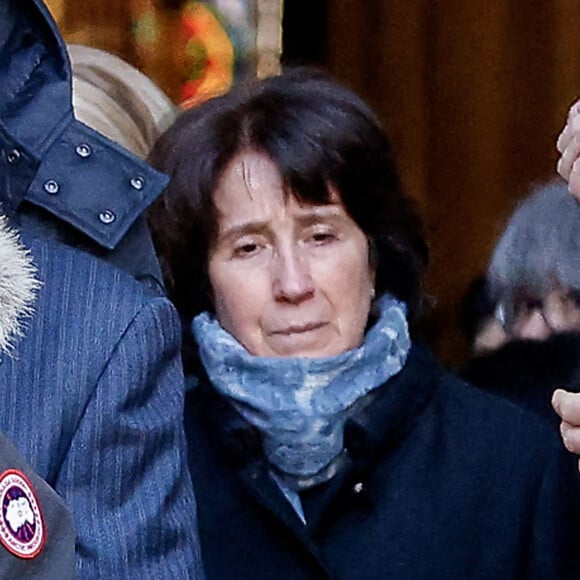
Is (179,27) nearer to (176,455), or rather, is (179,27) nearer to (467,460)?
(467,460)

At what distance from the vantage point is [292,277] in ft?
7.58

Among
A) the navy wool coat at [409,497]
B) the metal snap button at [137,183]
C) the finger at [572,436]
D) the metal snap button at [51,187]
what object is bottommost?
the navy wool coat at [409,497]

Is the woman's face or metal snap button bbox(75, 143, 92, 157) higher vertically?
metal snap button bbox(75, 143, 92, 157)

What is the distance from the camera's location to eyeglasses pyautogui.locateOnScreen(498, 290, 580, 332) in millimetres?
2590

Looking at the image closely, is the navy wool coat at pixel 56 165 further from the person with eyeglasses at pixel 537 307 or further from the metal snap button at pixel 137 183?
the person with eyeglasses at pixel 537 307

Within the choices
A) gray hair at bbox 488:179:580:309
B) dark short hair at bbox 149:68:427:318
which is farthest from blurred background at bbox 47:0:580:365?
dark short hair at bbox 149:68:427:318

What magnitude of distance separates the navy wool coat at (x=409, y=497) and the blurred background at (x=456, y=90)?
5.57 ft

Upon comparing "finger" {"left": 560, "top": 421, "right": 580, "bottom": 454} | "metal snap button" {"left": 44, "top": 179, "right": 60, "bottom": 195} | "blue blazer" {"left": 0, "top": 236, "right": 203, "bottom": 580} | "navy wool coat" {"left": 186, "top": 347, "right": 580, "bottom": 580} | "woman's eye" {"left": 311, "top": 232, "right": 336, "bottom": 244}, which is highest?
"metal snap button" {"left": 44, "top": 179, "right": 60, "bottom": 195}

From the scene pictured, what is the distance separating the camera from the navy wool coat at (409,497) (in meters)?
2.26

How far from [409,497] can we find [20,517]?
41.0 inches

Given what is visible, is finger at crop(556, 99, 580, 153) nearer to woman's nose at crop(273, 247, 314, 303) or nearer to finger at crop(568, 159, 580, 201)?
finger at crop(568, 159, 580, 201)

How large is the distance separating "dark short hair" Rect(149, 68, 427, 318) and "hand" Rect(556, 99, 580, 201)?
562 mm

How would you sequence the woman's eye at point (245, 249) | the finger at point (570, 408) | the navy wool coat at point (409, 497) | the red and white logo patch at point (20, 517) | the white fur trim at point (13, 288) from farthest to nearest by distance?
the woman's eye at point (245, 249)
the navy wool coat at point (409, 497)
the finger at point (570, 408)
the white fur trim at point (13, 288)
the red and white logo patch at point (20, 517)

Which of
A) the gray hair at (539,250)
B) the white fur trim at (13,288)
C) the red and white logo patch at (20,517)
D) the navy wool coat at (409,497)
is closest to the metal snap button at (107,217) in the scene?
the white fur trim at (13,288)
